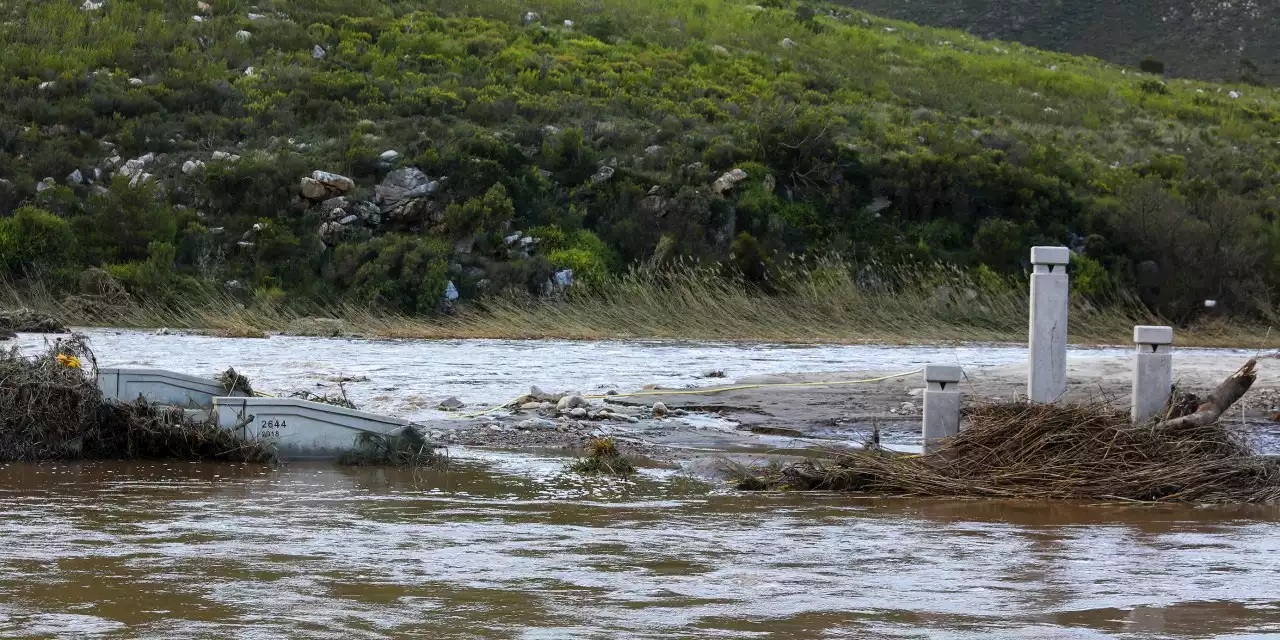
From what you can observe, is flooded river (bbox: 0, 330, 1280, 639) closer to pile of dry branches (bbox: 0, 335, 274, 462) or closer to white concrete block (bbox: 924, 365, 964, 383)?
pile of dry branches (bbox: 0, 335, 274, 462)

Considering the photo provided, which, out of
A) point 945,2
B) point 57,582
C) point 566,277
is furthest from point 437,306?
point 945,2

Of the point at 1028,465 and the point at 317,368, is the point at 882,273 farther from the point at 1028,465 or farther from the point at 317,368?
the point at 1028,465

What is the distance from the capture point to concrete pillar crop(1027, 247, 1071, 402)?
10.9 metres

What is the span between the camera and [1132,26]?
A: 87812mm

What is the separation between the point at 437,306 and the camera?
111 ft

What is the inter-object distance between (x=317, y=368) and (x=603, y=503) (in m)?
9.91

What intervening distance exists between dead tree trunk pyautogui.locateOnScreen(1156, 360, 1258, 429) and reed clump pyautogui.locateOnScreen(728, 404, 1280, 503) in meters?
0.05

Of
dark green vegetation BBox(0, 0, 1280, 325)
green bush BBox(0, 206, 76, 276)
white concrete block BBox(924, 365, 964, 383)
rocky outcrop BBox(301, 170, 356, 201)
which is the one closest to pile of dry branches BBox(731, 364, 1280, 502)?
white concrete block BBox(924, 365, 964, 383)

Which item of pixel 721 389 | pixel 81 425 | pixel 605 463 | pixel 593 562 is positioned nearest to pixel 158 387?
pixel 81 425

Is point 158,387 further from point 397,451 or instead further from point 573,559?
point 573,559

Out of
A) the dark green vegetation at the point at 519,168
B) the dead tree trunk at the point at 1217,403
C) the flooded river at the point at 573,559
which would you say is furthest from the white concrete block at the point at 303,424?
the dark green vegetation at the point at 519,168

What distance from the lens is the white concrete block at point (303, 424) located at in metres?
11.7

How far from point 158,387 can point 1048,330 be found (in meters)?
6.89

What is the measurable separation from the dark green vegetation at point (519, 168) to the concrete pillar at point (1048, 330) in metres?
23.0
